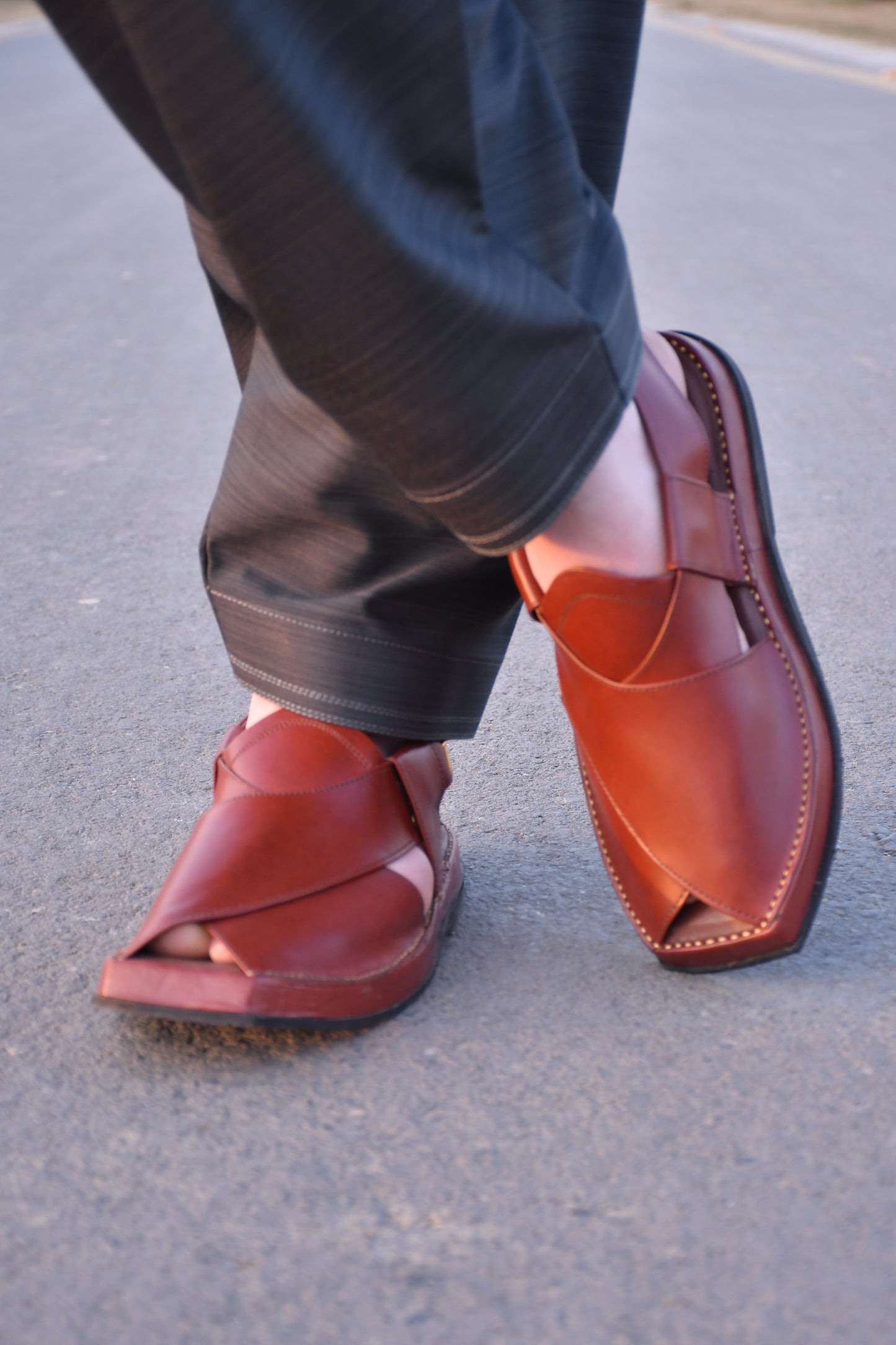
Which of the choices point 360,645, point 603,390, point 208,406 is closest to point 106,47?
point 603,390

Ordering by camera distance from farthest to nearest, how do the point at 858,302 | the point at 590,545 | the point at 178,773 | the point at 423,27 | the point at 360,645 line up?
the point at 858,302, the point at 178,773, the point at 360,645, the point at 590,545, the point at 423,27

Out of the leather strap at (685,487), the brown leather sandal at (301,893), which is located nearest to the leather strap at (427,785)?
the brown leather sandal at (301,893)

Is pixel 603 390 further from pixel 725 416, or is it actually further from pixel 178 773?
pixel 178 773

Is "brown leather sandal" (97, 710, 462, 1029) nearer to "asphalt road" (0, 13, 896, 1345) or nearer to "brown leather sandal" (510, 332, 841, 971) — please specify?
"asphalt road" (0, 13, 896, 1345)

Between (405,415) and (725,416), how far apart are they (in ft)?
1.00

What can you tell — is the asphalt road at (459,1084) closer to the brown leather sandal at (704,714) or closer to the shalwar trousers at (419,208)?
the brown leather sandal at (704,714)

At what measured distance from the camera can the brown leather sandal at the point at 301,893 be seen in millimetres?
896

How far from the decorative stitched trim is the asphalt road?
4 cm

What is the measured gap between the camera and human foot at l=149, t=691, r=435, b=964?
91cm

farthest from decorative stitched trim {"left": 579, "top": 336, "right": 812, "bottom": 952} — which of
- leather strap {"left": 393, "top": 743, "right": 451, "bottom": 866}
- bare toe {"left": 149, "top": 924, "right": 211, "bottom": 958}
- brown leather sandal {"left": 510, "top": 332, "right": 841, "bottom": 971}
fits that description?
bare toe {"left": 149, "top": 924, "right": 211, "bottom": 958}

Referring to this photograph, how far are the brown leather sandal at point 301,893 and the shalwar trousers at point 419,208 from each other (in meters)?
0.20

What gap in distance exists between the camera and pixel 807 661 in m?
0.96

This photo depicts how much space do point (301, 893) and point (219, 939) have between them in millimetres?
68

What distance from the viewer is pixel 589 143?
3.14ft
